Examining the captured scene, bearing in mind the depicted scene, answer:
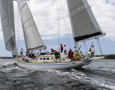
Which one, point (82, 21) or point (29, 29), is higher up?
point (29, 29)

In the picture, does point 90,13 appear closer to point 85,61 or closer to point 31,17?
point 85,61

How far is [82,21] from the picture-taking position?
727 inches

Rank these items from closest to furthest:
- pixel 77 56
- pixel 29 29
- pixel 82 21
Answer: pixel 82 21
pixel 77 56
pixel 29 29

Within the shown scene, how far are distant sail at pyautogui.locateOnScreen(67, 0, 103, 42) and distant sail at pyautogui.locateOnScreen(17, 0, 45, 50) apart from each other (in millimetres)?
7136

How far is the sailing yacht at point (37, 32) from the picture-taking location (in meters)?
18.3

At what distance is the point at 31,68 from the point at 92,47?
9.88 metres

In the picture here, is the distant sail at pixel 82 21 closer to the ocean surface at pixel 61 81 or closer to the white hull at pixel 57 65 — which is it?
the white hull at pixel 57 65

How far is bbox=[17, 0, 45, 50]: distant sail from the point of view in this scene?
2387 centimetres

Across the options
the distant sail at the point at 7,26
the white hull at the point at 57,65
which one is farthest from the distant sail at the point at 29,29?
the white hull at the point at 57,65

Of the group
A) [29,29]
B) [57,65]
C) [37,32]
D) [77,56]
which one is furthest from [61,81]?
[29,29]

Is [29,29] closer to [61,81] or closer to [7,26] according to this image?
[7,26]

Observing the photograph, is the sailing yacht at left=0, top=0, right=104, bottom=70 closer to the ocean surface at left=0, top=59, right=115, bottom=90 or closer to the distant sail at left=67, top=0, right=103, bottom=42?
the distant sail at left=67, top=0, right=103, bottom=42

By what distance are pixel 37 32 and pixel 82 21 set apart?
337 inches

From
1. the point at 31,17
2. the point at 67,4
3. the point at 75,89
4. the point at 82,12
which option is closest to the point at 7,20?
the point at 31,17
